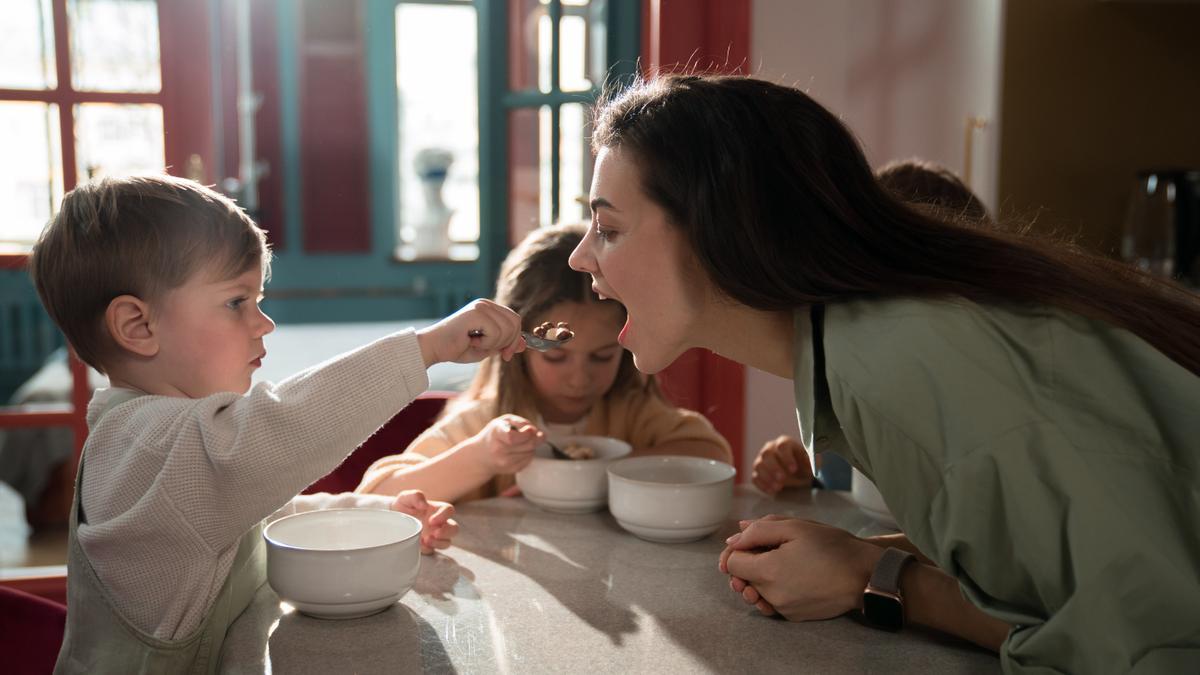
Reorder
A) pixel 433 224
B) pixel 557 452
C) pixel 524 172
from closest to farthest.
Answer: pixel 557 452
pixel 524 172
pixel 433 224

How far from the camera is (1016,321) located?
78cm

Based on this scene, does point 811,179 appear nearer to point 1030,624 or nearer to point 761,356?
point 761,356

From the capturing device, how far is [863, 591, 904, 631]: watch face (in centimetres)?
82

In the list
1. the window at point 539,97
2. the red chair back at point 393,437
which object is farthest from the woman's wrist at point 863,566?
the window at point 539,97

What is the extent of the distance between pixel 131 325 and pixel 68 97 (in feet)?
4.95

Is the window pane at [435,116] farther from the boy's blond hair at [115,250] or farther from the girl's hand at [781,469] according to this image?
the boy's blond hair at [115,250]

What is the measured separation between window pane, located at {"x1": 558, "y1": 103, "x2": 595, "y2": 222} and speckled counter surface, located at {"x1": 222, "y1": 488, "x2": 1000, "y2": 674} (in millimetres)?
1438

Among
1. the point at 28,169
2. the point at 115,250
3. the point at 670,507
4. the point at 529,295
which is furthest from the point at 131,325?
the point at 28,169

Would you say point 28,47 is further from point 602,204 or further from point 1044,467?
point 1044,467

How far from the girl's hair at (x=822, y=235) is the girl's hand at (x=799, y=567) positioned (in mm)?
210

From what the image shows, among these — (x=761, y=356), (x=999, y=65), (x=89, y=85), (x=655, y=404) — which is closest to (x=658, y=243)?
(x=761, y=356)

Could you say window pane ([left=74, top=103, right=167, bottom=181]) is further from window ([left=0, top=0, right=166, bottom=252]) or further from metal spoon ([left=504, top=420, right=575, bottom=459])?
A: metal spoon ([left=504, top=420, right=575, bottom=459])

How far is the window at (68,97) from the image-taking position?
2.18 meters

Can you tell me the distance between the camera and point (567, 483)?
3.86 feet
